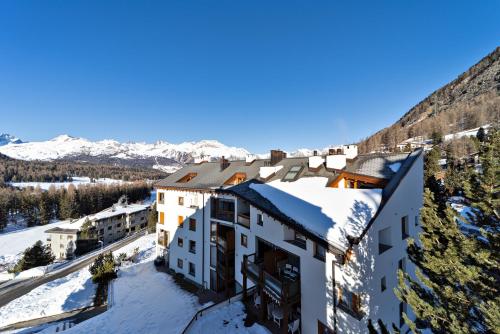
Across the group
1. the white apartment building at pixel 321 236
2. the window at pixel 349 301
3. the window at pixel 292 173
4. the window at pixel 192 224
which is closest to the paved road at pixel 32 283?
the window at pixel 192 224

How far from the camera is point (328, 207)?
37.9 feet

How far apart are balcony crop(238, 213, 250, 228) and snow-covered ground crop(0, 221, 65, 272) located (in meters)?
66.6

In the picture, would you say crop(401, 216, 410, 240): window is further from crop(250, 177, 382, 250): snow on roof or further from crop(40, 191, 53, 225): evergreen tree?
crop(40, 191, 53, 225): evergreen tree

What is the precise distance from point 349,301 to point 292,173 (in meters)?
10.4

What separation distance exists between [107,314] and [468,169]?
84.0 ft

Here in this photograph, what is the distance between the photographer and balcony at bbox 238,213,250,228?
16828 millimetres

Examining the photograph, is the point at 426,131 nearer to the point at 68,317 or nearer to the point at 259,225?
the point at 259,225

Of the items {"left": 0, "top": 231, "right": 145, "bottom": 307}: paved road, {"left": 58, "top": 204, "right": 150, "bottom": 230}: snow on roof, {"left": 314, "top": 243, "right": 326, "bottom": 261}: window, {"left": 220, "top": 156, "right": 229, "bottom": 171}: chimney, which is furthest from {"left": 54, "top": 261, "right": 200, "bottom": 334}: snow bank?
{"left": 58, "top": 204, "right": 150, "bottom": 230}: snow on roof

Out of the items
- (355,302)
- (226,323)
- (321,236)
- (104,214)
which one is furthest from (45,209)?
(355,302)

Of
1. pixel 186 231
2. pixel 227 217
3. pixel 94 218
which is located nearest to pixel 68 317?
pixel 186 231

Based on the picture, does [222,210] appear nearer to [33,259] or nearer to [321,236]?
[321,236]

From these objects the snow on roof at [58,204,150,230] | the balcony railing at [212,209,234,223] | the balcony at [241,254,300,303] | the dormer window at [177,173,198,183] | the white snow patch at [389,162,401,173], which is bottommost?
the snow on roof at [58,204,150,230]

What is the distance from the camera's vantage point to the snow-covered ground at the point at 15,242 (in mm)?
56969

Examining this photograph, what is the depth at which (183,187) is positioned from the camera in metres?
24.2
